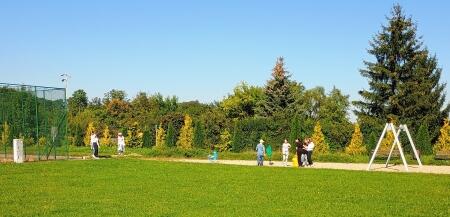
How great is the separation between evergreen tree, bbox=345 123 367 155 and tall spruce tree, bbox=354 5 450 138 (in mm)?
5166

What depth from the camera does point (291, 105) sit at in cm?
6562

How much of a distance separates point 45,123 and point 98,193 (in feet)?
60.4

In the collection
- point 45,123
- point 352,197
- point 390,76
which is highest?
point 390,76

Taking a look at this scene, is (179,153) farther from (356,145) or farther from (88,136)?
(88,136)

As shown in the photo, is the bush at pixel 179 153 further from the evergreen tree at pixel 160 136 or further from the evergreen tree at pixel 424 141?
the evergreen tree at pixel 424 141

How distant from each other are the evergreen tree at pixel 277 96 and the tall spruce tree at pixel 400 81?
14296 mm

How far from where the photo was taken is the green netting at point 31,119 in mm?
32062

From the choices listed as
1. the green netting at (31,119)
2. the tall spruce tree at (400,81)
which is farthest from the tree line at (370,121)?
the green netting at (31,119)

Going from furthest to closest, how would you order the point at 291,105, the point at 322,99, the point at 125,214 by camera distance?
the point at 322,99
the point at 291,105
the point at 125,214

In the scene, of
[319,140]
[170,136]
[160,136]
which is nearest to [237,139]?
[319,140]

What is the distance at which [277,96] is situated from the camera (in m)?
65.9

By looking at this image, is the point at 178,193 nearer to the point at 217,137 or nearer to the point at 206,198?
the point at 206,198

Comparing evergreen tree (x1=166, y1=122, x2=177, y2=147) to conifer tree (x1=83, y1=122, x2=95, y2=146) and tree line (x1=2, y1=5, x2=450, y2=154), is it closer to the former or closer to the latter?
tree line (x1=2, y1=5, x2=450, y2=154)

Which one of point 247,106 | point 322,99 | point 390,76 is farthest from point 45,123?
point 322,99
